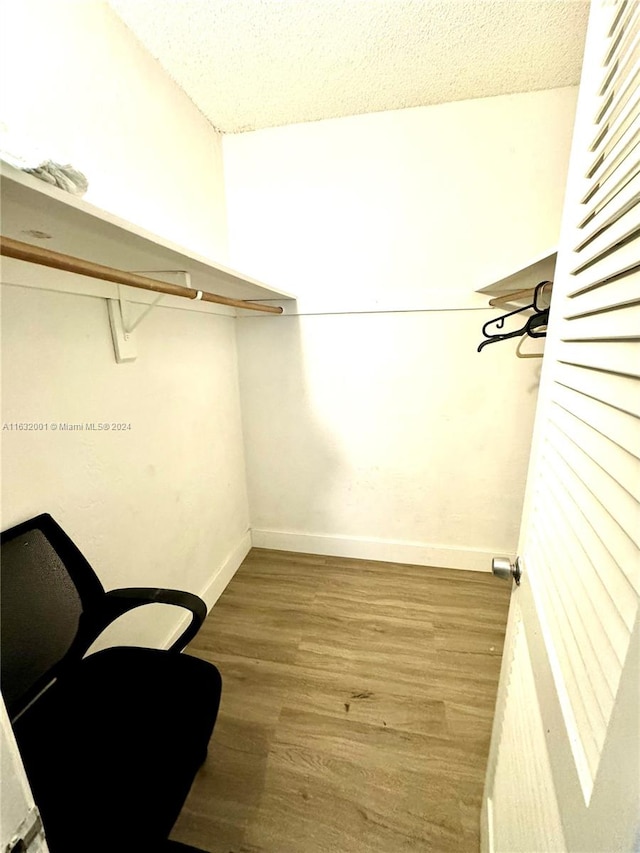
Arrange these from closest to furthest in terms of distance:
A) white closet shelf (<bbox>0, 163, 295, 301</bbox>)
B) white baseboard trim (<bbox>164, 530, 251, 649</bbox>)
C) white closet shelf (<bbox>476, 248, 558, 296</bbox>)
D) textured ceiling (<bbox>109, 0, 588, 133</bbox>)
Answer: white closet shelf (<bbox>0, 163, 295, 301</bbox>) < white closet shelf (<bbox>476, 248, 558, 296</bbox>) < textured ceiling (<bbox>109, 0, 588, 133</bbox>) < white baseboard trim (<bbox>164, 530, 251, 649</bbox>)

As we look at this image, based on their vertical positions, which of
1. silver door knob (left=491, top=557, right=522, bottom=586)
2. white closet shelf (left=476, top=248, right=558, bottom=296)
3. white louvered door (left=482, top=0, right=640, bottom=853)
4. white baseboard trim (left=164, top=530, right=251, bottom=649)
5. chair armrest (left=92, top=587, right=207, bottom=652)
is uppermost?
white closet shelf (left=476, top=248, right=558, bottom=296)

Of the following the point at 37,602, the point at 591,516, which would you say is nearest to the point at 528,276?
the point at 591,516

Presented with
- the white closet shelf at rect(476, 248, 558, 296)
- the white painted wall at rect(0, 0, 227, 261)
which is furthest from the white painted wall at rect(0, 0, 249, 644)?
the white closet shelf at rect(476, 248, 558, 296)

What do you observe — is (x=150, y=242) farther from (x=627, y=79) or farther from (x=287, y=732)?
(x=287, y=732)

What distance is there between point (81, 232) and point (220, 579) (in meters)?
1.74

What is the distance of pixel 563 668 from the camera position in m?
0.51

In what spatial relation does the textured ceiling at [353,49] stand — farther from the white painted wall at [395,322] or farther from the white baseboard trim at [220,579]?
the white baseboard trim at [220,579]

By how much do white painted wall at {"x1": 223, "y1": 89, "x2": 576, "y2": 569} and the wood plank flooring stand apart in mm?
367

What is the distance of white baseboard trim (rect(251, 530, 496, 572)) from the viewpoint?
6.79 feet

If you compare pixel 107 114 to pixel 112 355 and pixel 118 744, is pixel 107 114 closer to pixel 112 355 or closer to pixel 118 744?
pixel 112 355

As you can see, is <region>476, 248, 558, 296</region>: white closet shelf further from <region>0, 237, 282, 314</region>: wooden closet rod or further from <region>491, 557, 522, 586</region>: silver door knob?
<region>0, 237, 282, 314</region>: wooden closet rod

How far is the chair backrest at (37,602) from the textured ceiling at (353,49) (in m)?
1.69

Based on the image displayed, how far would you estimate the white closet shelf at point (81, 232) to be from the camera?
599 millimetres

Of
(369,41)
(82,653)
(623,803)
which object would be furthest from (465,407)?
(82,653)
